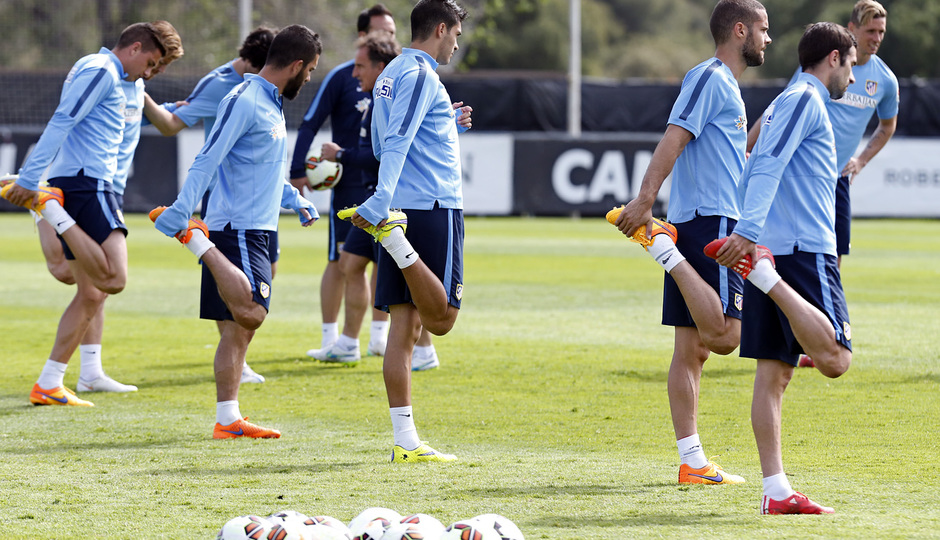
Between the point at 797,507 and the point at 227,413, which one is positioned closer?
the point at 797,507

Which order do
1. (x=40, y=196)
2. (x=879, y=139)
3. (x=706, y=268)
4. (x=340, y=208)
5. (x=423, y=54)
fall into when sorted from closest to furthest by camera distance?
1. (x=706, y=268)
2. (x=423, y=54)
3. (x=40, y=196)
4. (x=340, y=208)
5. (x=879, y=139)

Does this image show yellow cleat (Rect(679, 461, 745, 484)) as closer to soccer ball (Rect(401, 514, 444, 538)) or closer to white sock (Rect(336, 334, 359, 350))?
soccer ball (Rect(401, 514, 444, 538))

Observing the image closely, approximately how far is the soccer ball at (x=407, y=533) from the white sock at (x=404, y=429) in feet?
5.54

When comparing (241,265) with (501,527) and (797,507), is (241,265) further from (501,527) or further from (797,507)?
(797,507)

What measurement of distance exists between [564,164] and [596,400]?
17.3 metres

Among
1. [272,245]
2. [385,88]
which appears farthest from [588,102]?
[385,88]

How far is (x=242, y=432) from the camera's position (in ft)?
20.3

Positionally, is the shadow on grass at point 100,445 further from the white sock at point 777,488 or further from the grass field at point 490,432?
the white sock at point 777,488

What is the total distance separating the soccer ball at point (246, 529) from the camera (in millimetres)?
3904

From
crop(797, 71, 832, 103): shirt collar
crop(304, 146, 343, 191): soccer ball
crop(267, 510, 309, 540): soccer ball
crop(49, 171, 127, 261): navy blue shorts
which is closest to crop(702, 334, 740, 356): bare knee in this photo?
crop(797, 71, 832, 103): shirt collar

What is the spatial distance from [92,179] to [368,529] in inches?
153

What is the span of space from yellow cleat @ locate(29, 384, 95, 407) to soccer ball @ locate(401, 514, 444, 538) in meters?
3.70

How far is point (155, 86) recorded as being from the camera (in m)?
→ 24.1

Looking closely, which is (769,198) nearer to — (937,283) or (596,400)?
(596,400)
